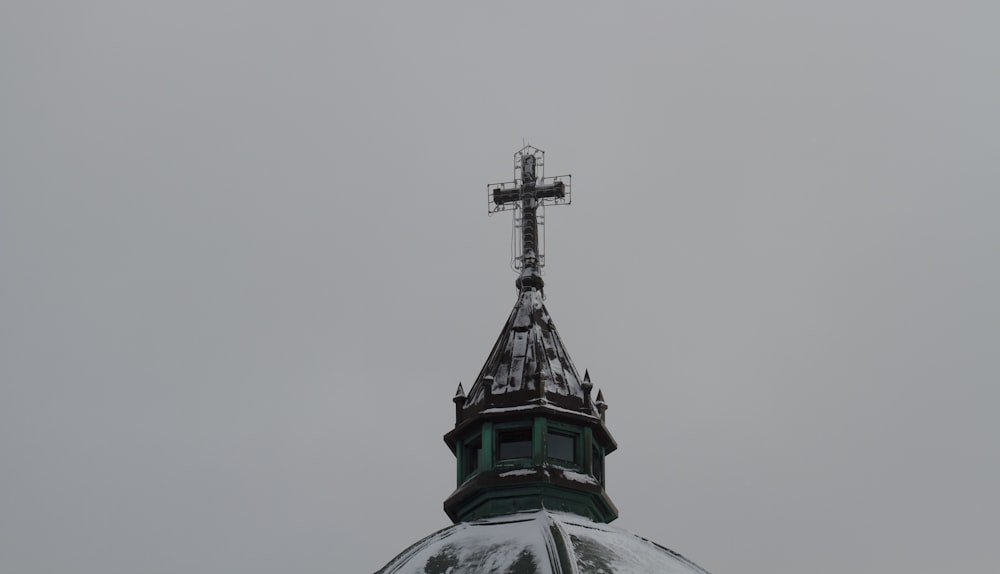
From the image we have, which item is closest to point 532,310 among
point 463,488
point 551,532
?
point 463,488

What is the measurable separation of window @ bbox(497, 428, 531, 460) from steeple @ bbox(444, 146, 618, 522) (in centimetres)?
4

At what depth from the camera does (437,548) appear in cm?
5497

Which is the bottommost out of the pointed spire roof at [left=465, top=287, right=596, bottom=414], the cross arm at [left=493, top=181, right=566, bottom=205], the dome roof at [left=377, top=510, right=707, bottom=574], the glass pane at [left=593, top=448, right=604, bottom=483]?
the dome roof at [left=377, top=510, right=707, bottom=574]

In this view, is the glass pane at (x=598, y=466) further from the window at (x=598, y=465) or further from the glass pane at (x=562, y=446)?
the glass pane at (x=562, y=446)

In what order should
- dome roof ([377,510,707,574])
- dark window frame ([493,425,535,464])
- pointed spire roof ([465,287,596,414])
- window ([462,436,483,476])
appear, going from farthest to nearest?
window ([462,436,483,476]) → pointed spire roof ([465,287,596,414]) → dark window frame ([493,425,535,464]) → dome roof ([377,510,707,574])

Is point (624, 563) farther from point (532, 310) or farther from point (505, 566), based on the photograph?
point (532, 310)

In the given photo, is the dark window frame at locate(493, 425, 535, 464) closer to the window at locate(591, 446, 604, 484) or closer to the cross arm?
the window at locate(591, 446, 604, 484)

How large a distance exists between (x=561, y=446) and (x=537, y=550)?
710cm

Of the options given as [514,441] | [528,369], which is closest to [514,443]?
[514,441]

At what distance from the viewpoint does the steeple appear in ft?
187

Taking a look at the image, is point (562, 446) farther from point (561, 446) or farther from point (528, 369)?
point (528, 369)

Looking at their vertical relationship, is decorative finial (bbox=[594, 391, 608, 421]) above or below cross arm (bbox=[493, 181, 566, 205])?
below

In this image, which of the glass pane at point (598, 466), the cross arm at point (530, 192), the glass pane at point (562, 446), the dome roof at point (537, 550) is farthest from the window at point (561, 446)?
the cross arm at point (530, 192)

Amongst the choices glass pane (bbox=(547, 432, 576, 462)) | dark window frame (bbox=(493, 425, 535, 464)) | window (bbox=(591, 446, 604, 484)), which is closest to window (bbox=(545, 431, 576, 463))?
glass pane (bbox=(547, 432, 576, 462))
